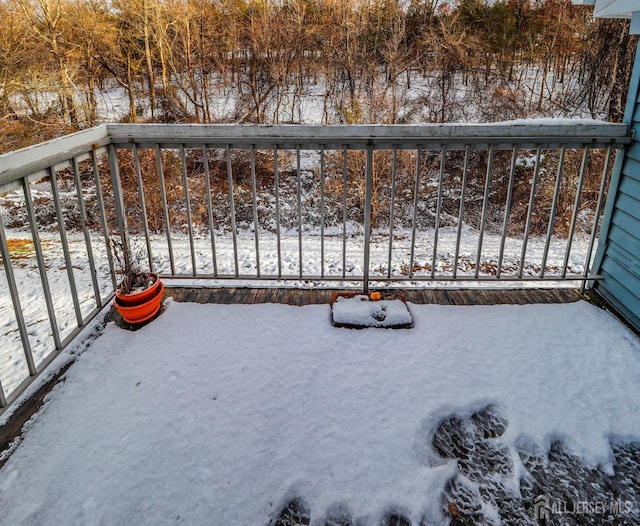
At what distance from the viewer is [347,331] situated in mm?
2230

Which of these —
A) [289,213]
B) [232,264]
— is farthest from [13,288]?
[289,213]

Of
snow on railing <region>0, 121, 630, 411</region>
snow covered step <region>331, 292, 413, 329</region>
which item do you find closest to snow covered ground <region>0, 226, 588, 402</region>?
snow on railing <region>0, 121, 630, 411</region>

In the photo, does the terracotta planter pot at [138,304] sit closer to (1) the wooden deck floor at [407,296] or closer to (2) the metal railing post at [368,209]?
(1) the wooden deck floor at [407,296]

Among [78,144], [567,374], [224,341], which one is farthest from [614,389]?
[78,144]

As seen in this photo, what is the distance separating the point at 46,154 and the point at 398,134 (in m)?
1.67

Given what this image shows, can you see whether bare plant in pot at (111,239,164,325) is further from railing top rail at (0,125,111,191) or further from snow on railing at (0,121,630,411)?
railing top rail at (0,125,111,191)

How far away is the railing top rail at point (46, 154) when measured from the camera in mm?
1635

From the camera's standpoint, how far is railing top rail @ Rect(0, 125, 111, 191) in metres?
1.63

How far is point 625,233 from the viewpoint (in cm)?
240

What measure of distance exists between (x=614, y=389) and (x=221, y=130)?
2230 millimetres

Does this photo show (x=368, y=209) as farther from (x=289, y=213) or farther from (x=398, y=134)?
(x=289, y=213)

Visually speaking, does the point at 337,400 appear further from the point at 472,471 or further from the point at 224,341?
the point at 224,341

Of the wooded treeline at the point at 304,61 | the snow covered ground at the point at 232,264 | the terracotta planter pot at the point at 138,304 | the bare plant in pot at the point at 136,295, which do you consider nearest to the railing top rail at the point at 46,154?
the bare plant in pot at the point at 136,295

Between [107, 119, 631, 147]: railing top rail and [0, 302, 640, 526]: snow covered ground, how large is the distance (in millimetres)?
920
